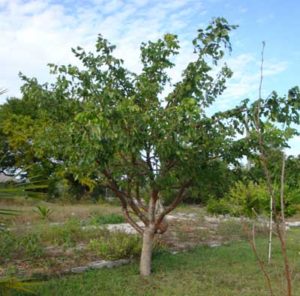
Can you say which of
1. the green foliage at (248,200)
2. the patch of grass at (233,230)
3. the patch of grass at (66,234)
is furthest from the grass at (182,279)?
the green foliage at (248,200)

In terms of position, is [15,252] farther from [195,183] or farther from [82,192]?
[82,192]

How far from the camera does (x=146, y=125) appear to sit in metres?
5.08

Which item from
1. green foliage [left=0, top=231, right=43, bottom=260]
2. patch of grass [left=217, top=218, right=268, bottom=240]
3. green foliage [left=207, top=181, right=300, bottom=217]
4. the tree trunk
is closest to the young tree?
the tree trunk

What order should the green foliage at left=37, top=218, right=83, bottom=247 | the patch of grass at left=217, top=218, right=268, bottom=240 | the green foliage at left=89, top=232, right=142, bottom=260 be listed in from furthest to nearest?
the patch of grass at left=217, top=218, right=268, bottom=240 → the green foliage at left=37, top=218, right=83, bottom=247 → the green foliage at left=89, top=232, right=142, bottom=260

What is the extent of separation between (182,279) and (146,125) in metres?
2.25

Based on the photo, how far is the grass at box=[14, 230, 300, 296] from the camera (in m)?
5.39

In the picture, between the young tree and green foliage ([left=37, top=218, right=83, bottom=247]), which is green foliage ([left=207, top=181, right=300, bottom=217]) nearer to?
green foliage ([left=37, top=218, right=83, bottom=247])

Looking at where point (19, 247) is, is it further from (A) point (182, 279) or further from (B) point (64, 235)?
(A) point (182, 279)

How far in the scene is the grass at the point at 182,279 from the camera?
5.39 m

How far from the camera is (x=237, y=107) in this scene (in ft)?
18.5

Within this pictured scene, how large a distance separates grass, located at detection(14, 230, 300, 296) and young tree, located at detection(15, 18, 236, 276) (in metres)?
0.43

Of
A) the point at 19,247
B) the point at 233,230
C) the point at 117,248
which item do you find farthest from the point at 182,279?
the point at 233,230

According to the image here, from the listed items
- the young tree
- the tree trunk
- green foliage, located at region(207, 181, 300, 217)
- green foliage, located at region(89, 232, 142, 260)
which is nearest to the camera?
the young tree

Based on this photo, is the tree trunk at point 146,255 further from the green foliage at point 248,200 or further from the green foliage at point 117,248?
the green foliage at point 248,200
